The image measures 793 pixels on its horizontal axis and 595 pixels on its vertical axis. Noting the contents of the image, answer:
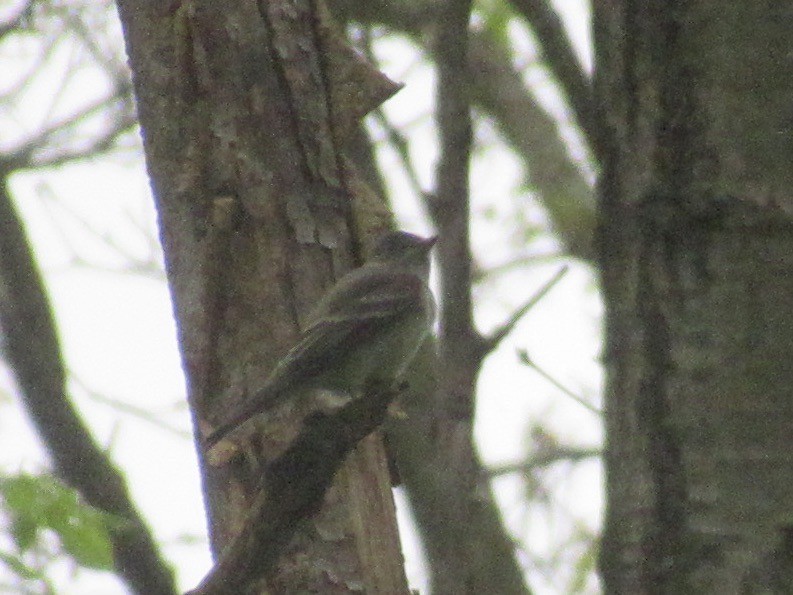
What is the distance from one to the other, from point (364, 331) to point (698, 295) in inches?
94.5

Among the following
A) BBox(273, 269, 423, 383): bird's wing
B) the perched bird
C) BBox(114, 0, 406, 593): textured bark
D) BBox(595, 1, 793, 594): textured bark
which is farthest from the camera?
BBox(273, 269, 423, 383): bird's wing

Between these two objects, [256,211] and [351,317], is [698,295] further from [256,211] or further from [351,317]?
[351,317]

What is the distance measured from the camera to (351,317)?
4.40m

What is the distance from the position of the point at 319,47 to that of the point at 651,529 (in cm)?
236

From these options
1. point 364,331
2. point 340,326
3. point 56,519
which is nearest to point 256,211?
point 340,326

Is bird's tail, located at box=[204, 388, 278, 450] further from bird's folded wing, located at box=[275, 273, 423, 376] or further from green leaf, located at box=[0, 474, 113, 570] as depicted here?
green leaf, located at box=[0, 474, 113, 570]

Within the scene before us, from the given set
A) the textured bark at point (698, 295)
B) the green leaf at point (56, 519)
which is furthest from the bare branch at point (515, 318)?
the green leaf at point (56, 519)

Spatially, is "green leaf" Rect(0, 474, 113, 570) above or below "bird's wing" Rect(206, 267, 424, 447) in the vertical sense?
below

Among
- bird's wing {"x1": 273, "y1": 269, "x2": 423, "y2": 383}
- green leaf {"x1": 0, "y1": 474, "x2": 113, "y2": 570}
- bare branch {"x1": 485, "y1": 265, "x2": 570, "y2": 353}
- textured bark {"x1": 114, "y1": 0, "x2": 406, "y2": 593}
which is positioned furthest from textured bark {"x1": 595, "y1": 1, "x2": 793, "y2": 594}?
green leaf {"x1": 0, "y1": 474, "x2": 113, "y2": 570}

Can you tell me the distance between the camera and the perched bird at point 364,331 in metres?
3.72

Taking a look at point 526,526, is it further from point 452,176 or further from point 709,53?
point 709,53

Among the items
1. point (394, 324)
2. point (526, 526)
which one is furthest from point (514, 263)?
point (394, 324)

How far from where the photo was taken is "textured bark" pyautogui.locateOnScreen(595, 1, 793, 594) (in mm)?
2266

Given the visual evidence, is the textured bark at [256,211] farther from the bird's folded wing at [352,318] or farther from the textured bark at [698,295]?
the textured bark at [698,295]
